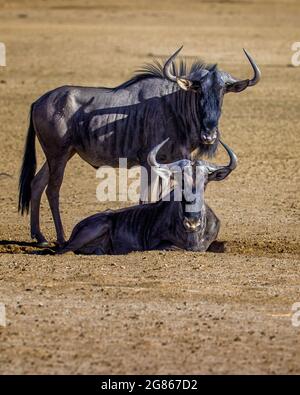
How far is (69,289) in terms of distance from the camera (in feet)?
28.3

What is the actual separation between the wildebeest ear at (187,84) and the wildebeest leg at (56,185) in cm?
130

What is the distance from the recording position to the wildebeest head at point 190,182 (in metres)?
10.1

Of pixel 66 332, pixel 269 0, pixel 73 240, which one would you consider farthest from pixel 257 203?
pixel 269 0

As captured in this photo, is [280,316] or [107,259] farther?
[107,259]

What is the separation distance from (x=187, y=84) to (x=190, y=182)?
1.08 metres

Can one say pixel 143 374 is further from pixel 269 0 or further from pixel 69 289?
pixel 269 0

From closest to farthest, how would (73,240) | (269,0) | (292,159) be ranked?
(73,240) < (292,159) < (269,0)

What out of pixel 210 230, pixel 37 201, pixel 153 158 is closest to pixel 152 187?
pixel 153 158

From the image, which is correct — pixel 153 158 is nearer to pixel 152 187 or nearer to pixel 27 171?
pixel 152 187

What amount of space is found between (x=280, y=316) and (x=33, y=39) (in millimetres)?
→ 19586

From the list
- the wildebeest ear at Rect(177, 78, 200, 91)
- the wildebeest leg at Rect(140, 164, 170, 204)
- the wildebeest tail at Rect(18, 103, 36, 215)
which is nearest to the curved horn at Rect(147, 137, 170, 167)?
the wildebeest leg at Rect(140, 164, 170, 204)

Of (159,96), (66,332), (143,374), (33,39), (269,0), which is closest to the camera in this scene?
(143,374)

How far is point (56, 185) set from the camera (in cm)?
1125

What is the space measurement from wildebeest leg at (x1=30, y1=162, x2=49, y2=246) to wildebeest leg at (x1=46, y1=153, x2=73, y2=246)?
0.48 feet
